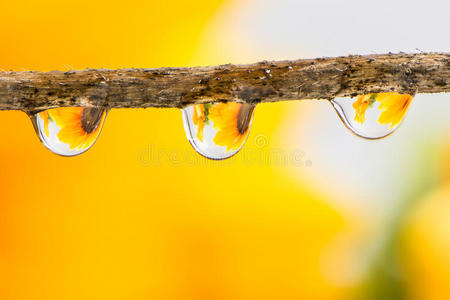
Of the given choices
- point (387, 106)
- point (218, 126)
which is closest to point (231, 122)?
point (218, 126)

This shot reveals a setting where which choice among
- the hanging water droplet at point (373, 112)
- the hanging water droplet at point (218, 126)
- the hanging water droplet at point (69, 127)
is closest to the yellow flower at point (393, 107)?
the hanging water droplet at point (373, 112)

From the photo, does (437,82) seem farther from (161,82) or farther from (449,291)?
(449,291)

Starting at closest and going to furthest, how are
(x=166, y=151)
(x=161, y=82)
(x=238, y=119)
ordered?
1. (x=161, y=82)
2. (x=238, y=119)
3. (x=166, y=151)

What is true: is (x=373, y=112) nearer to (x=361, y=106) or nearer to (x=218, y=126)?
(x=361, y=106)

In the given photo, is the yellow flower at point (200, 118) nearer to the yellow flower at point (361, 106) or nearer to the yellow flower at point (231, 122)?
the yellow flower at point (231, 122)

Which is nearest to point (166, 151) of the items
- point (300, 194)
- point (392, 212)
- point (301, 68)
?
point (300, 194)

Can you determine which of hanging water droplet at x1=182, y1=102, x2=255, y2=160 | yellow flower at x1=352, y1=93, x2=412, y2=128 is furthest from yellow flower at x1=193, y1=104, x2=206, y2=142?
yellow flower at x1=352, y1=93, x2=412, y2=128
